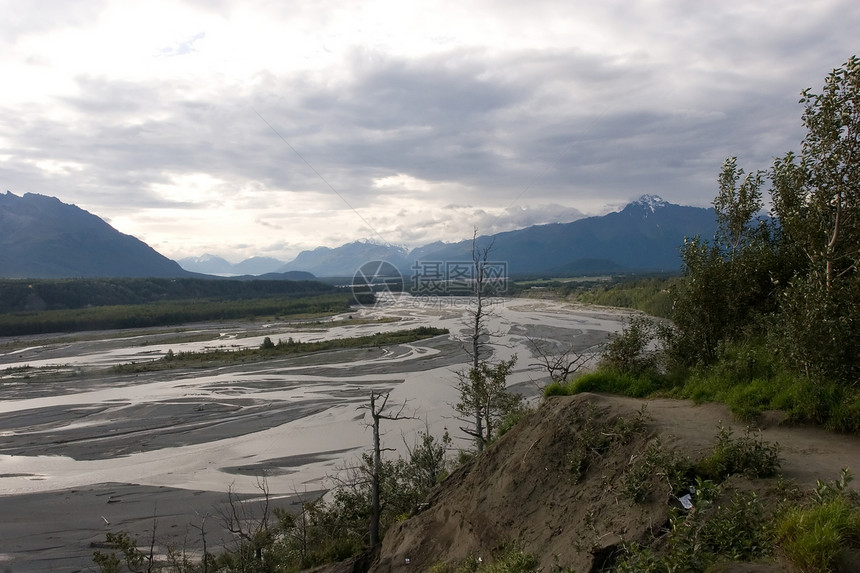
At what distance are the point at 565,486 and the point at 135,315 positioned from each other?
101 meters

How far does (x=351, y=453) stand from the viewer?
24891 mm

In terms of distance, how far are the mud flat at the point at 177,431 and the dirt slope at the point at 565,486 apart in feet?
37.7

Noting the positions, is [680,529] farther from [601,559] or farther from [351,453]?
[351,453]

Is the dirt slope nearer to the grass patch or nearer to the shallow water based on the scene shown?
the grass patch

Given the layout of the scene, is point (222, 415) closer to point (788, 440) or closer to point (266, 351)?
point (266, 351)

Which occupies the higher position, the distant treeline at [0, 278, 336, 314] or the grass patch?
the distant treeline at [0, 278, 336, 314]

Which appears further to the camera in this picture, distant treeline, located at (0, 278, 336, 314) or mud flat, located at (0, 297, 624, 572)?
distant treeline, located at (0, 278, 336, 314)

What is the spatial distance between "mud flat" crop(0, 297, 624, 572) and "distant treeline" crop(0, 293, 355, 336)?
2637 cm

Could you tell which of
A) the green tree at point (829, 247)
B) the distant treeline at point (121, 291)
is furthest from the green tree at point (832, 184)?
the distant treeline at point (121, 291)

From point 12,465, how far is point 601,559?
3069 centimetres

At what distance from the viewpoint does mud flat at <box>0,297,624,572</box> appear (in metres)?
19.3

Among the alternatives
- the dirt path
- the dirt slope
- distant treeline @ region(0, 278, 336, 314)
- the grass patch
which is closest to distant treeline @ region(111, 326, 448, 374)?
the dirt slope

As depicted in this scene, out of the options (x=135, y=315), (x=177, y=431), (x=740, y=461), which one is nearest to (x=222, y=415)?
(x=177, y=431)

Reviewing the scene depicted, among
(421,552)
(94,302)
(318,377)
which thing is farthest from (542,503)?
(94,302)
